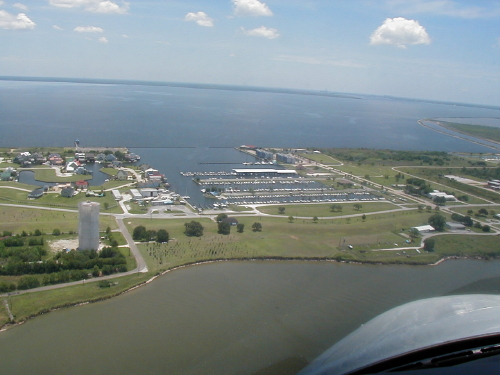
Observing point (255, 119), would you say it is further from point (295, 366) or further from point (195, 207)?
point (295, 366)

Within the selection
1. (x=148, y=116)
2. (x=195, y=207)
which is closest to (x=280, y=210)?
(x=195, y=207)

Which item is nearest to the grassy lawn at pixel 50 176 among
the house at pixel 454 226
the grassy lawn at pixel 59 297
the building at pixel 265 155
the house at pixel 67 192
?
the house at pixel 67 192

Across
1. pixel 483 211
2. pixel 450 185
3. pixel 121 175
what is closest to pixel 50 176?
pixel 121 175

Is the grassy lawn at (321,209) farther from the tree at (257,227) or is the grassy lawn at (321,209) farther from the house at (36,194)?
the house at (36,194)

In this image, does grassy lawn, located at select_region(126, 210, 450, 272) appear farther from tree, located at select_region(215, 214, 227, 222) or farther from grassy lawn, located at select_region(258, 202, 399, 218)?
grassy lawn, located at select_region(258, 202, 399, 218)

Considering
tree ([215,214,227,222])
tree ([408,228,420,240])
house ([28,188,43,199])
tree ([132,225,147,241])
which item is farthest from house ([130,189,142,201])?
tree ([408,228,420,240])
